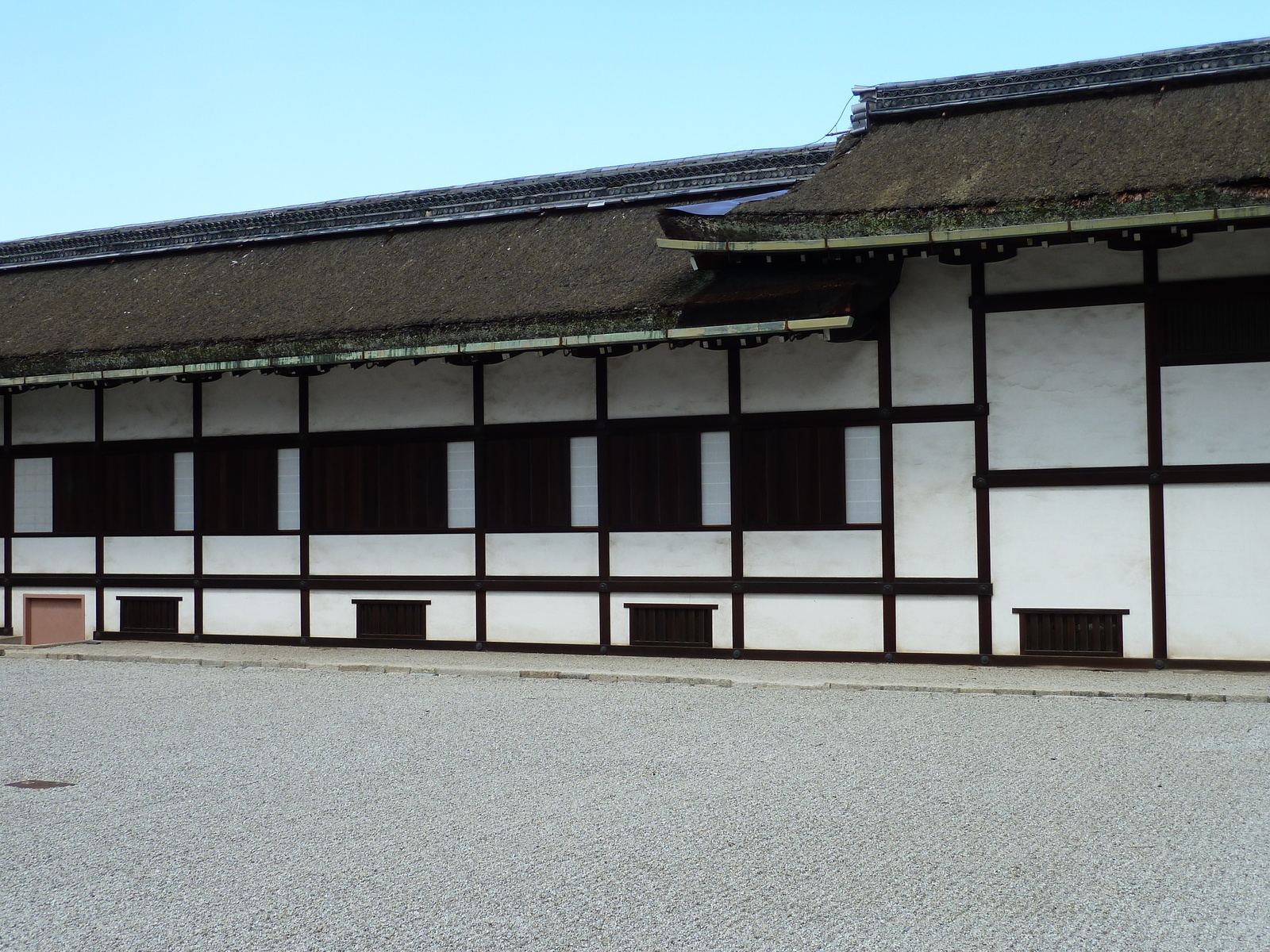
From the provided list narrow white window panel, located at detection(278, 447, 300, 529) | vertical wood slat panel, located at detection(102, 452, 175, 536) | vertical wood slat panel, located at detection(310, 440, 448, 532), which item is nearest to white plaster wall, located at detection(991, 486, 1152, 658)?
vertical wood slat panel, located at detection(310, 440, 448, 532)

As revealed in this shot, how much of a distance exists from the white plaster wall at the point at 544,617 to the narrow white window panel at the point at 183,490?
4028 mm

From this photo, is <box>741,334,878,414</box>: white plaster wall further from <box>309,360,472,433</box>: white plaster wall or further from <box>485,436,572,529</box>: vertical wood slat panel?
<box>309,360,472,433</box>: white plaster wall

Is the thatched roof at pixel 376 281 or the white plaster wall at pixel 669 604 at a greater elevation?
the thatched roof at pixel 376 281

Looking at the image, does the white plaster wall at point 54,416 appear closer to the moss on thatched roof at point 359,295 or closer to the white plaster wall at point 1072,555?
the moss on thatched roof at point 359,295

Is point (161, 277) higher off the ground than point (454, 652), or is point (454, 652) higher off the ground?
point (161, 277)

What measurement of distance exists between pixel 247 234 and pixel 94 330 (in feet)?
8.27

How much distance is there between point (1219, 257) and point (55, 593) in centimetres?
1346

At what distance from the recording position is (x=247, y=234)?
1664 cm

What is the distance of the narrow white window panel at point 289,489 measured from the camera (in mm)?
14391

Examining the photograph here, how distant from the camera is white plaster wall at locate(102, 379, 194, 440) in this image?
1494 cm

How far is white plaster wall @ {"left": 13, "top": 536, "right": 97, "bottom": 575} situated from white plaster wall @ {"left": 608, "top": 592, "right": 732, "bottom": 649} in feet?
22.4

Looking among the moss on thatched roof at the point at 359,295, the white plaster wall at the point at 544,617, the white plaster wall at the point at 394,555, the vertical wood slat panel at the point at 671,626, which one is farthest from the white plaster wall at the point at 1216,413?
the white plaster wall at the point at 394,555

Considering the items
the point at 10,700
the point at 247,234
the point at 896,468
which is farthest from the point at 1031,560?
the point at 247,234

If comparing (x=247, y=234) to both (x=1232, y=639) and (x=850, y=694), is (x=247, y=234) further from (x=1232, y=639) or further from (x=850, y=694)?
(x=1232, y=639)
